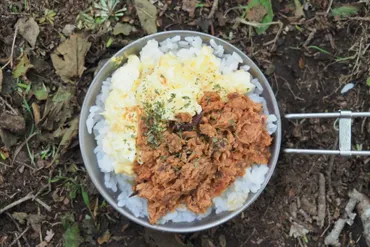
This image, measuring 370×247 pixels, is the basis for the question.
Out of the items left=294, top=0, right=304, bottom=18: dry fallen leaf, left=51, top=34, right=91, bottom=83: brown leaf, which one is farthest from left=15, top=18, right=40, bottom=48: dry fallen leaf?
left=294, top=0, right=304, bottom=18: dry fallen leaf

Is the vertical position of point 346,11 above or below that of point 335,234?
above

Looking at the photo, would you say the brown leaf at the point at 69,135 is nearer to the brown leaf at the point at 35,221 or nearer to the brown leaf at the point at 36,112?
the brown leaf at the point at 36,112

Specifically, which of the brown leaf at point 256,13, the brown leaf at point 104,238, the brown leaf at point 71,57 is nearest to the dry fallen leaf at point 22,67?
the brown leaf at point 71,57

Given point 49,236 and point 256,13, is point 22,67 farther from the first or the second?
point 256,13

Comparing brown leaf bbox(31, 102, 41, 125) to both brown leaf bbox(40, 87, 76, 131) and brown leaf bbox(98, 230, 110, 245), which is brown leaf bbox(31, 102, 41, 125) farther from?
brown leaf bbox(98, 230, 110, 245)

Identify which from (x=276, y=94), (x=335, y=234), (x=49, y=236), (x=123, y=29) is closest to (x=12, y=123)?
(x=49, y=236)

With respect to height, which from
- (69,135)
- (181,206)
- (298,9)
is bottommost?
(181,206)

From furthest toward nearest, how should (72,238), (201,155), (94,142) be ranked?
(72,238) → (94,142) → (201,155)
